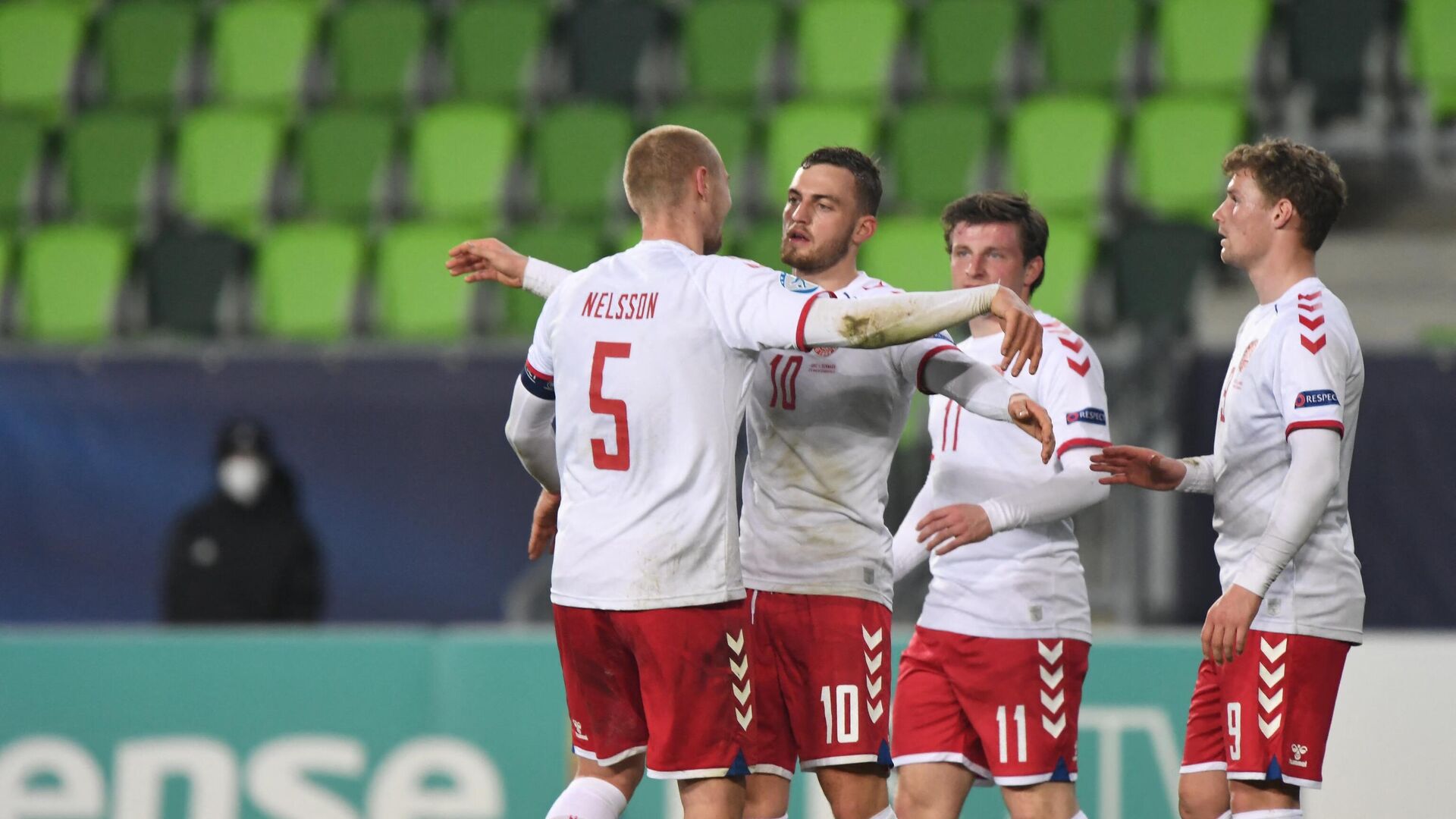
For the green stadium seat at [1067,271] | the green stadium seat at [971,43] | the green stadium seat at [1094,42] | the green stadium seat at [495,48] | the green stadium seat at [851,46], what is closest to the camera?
the green stadium seat at [1067,271]

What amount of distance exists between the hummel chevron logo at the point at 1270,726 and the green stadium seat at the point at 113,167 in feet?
29.0

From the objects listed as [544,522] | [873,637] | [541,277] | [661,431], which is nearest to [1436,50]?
[873,637]

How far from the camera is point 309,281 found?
10.2 meters

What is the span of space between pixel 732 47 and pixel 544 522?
22.5 ft

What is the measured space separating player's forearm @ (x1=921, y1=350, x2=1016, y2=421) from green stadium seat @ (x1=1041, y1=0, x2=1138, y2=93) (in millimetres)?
6665

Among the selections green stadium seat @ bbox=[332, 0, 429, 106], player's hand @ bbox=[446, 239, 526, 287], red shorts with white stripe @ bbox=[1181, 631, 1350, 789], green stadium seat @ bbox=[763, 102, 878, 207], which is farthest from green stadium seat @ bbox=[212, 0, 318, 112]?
red shorts with white stripe @ bbox=[1181, 631, 1350, 789]

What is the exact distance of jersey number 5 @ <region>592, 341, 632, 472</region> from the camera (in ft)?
13.8

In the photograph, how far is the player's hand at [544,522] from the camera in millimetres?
4922

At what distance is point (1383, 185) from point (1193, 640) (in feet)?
15.2

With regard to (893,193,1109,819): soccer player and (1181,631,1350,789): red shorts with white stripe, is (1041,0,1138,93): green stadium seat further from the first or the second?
(1181,631,1350,789): red shorts with white stripe

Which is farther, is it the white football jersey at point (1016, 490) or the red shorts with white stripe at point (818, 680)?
the white football jersey at point (1016, 490)

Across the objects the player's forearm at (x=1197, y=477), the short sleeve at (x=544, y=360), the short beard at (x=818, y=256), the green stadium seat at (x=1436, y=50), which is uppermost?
the green stadium seat at (x=1436, y=50)

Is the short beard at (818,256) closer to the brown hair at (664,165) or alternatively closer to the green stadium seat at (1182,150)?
the brown hair at (664,165)

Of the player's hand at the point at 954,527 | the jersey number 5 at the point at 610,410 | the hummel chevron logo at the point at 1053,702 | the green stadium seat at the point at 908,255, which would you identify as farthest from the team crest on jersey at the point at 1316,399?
the green stadium seat at the point at 908,255
